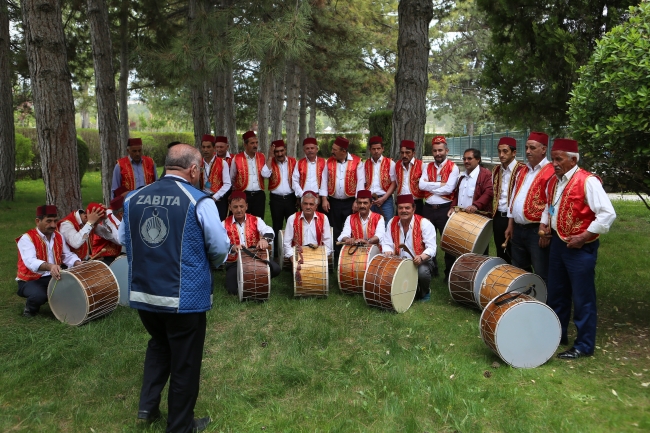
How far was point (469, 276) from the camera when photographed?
6.67m

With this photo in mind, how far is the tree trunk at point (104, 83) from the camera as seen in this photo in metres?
11.4

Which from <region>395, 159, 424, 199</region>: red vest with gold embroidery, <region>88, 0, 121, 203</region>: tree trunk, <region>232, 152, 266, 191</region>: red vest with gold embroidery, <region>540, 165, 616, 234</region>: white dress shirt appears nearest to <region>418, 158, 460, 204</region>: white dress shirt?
<region>395, 159, 424, 199</region>: red vest with gold embroidery

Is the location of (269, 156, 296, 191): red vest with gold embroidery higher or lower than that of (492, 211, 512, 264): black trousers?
higher

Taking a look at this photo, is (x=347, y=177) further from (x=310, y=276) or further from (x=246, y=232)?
(x=310, y=276)

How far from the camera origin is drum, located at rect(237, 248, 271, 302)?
6.84m

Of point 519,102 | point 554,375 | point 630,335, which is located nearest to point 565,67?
point 519,102

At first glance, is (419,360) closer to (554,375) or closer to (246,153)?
(554,375)

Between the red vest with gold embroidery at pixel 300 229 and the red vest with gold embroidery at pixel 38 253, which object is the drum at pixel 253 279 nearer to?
the red vest with gold embroidery at pixel 300 229

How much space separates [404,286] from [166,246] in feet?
12.0

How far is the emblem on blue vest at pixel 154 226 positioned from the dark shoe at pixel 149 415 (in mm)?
1338

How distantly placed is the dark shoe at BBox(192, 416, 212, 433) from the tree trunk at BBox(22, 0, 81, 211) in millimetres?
4992

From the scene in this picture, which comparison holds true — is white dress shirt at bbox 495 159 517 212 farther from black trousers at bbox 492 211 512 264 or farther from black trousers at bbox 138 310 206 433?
black trousers at bbox 138 310 206 433

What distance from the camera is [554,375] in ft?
15.9

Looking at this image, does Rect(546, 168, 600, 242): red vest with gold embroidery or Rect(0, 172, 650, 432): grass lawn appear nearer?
Rect(0, 172, 650, 432): grass lawn
